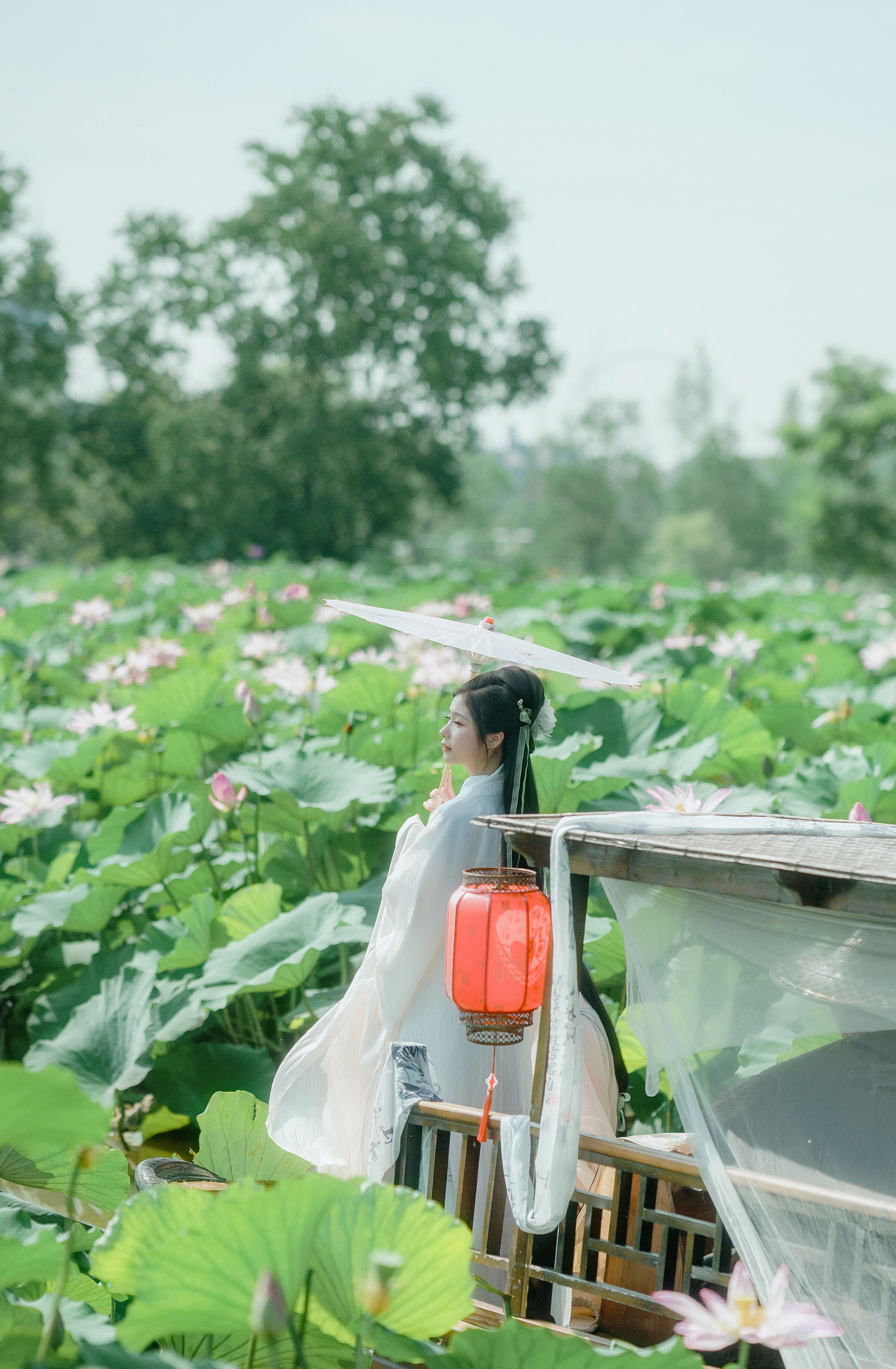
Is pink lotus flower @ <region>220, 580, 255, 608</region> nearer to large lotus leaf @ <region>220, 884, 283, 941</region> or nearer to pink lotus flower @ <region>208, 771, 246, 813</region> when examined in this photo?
pink lotus flower @ <region>208, 771, 246, 813</region>

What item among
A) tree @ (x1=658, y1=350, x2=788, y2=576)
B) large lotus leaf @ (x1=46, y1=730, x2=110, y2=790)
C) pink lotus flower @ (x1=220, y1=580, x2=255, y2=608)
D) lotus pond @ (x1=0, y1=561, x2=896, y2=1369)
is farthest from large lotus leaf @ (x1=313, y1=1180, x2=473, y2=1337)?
tree @ (x1=658, y1=350, x2=788, y2=576)

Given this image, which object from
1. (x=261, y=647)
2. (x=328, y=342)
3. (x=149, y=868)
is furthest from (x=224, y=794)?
(x=328, y=342)

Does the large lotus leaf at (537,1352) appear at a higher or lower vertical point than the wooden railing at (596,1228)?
higher

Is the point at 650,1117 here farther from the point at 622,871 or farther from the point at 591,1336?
the point at 622,871

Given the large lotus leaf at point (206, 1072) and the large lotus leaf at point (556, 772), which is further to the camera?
the large lotus leaf at point (556, 772)

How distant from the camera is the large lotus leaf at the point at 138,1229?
4.88ft

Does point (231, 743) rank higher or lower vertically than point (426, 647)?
lower

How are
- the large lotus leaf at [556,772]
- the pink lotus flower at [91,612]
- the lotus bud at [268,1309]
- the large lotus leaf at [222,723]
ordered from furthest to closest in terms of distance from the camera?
the pink lotus flower at [91,612] < the large lotus leaf at [222,723] < the large lotus leaf at [556,772] < the lotus bud at [268,1309]

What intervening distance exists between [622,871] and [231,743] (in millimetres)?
3194

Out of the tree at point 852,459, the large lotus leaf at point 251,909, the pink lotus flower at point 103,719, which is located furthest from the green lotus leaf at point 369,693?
the tree at point 852,459

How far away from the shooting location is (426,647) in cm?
562

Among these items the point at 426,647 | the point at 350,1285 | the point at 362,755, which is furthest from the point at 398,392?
the point at 350,1285

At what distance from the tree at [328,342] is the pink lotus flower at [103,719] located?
1537 cm

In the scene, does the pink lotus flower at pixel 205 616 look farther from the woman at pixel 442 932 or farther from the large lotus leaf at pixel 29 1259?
the large lotus leaf at pixel 29 1259
